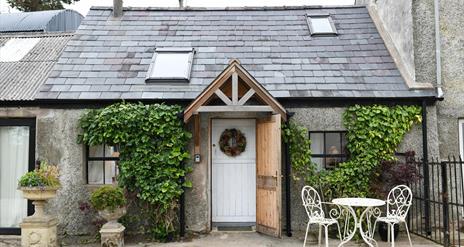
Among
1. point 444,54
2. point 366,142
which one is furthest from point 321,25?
point 366,142

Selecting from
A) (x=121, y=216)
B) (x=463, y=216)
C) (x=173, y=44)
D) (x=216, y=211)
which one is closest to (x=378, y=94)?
(x=463, y=216)

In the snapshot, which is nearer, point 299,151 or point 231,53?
point 299,151

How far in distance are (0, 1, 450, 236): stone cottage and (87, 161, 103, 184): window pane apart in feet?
0.07

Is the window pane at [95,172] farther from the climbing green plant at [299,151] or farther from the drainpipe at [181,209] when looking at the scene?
the climbing green plant at [299,151]

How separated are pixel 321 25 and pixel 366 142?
156 inches

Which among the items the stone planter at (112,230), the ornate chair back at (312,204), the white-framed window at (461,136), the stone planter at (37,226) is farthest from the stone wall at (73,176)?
the white-framed window at (461,136)

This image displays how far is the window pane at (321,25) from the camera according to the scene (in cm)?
1060

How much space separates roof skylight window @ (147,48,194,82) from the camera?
29.7 ft

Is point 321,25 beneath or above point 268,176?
above

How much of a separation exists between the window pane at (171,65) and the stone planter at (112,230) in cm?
320

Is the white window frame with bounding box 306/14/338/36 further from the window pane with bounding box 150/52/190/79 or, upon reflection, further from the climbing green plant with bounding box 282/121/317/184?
the window pane with bounding box 150/52/190/79

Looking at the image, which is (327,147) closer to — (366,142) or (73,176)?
(366,142)

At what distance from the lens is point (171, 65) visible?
372 inches

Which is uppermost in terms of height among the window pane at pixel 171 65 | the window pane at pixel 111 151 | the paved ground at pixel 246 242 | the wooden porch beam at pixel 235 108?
the window pane at pixel 171 65
